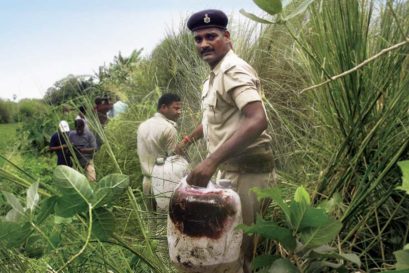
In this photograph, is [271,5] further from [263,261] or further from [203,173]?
[203,173]

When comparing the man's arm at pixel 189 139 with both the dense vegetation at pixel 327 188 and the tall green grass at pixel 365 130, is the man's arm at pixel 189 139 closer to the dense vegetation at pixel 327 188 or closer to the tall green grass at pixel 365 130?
the dense vegetation at pixel 327 188

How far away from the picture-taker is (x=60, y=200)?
1.21 meters

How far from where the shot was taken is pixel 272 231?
3.55 feet

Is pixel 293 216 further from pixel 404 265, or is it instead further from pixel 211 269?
pixel 211 269

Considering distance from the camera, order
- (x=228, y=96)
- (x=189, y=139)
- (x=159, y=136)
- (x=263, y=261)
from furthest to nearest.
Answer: (x=159, y=136) → (x=189, y=139) → (x=228, y=96) → (x=263, y=261)

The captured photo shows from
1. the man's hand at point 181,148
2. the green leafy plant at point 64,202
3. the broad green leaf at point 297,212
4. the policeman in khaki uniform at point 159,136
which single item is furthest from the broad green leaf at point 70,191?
the policeman in khaki uniform at point 159,136

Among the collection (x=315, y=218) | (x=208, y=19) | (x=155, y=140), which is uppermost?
(x=208, y=19)

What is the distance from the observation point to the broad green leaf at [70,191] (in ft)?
3.94

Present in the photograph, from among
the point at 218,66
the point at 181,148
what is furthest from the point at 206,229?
the point at 181,148

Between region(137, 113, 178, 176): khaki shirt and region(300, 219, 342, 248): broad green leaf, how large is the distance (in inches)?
60.0

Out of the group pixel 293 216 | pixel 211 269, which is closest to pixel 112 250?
pixel 211 269

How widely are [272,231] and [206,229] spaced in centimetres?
40

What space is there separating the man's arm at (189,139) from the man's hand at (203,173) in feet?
1.89

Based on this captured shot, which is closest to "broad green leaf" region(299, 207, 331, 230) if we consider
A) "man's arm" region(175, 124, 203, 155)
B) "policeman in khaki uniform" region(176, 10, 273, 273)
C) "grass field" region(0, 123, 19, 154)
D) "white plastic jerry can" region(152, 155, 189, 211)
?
"policeman in khaki uniform" region(176, 10, 273, 273)
